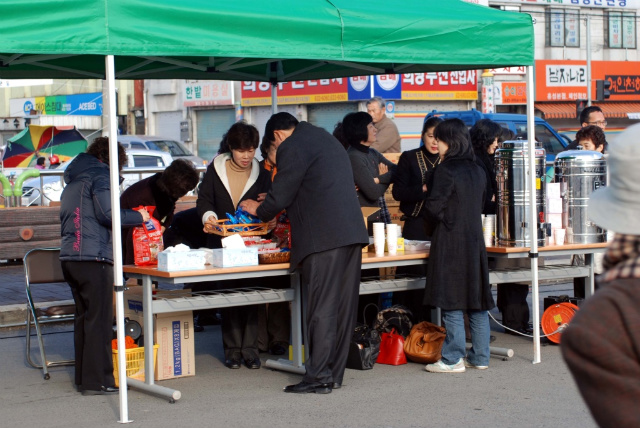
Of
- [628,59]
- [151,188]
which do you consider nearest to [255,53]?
[151,188]

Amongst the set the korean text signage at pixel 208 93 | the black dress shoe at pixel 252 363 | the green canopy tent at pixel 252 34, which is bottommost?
the black dress shoe at pixel 252 363

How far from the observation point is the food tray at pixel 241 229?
680cm

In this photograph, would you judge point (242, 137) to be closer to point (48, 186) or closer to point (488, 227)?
point (488, 227)

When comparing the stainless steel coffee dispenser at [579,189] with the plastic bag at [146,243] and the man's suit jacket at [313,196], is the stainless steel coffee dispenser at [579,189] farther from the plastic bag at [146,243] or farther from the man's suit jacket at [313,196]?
the plastic bag at [146,243]

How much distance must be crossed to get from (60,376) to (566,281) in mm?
7016

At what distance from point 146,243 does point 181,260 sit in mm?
522

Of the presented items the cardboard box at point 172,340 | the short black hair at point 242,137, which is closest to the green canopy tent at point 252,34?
the short black hair at point 242,137

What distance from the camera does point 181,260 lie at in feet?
20.9

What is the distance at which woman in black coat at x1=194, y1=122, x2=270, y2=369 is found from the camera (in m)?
7.46

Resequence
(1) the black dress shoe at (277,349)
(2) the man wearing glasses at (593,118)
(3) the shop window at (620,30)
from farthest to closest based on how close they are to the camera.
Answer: (3) the shop window at (620,30) < (2) the man wearing glasses at (593,118) < (1) the black dress shoe at (277,349)

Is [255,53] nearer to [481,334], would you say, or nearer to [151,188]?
[151,188]

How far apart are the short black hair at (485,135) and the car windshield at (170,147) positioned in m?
18.8

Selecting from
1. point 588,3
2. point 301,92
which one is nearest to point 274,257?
point 301,92

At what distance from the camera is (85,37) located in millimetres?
5574
